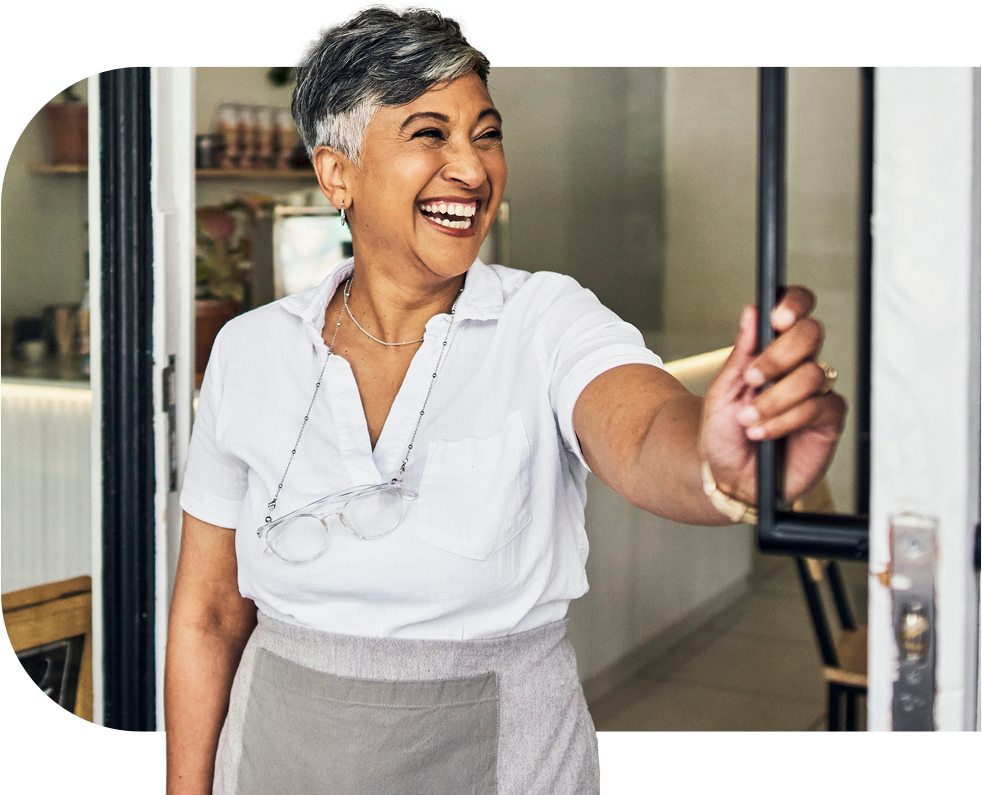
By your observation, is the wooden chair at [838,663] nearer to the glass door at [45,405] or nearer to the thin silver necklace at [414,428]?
the thin silver necklace at [414,428]

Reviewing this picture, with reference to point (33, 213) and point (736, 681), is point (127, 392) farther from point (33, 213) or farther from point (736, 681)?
point (736, 681)

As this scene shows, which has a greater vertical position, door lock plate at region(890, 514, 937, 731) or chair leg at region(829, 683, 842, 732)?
door lock plate at region(890, 514, 937, 731)

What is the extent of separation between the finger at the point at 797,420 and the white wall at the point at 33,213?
1.52m

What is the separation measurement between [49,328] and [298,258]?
117cm

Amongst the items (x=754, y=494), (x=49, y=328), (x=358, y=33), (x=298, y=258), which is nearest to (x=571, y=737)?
(x=754, y=494)

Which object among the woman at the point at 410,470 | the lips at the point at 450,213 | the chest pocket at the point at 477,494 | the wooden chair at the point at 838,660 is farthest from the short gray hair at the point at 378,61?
the wooden chair at the point at 838,660

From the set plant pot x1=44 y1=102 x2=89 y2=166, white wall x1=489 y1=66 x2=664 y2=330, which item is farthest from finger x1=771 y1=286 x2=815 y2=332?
white wall x1=489 y1=66 x2=664 y2=330

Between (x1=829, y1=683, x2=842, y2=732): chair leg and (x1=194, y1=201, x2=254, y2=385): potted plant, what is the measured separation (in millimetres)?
A: 1555

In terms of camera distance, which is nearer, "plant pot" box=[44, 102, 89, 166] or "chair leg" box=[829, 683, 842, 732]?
"plant pot" box=[44, 102, 89, 166]

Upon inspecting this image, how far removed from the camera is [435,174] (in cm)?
116

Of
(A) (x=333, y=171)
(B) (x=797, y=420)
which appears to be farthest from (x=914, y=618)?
(A) (x=333, y=171)

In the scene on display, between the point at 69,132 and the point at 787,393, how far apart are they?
62.4 inches

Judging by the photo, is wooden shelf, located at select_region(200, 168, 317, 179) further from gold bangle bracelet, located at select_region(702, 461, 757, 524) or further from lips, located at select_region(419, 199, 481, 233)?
gold bangle bracelet, located at select_region(702, 461, 757, 524)

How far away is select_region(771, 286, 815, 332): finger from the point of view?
53 cm
